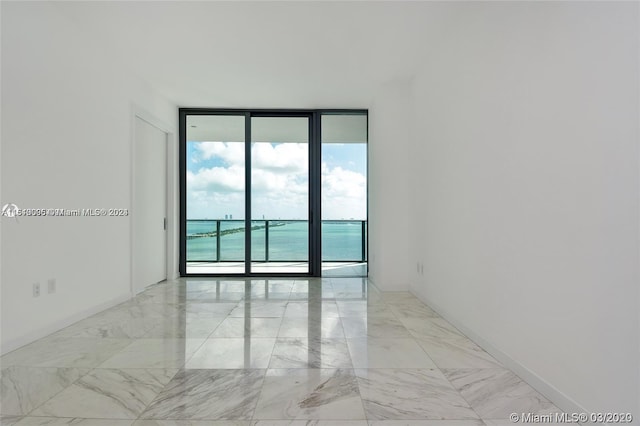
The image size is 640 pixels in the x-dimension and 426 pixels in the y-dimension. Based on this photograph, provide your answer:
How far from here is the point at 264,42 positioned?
3.22m

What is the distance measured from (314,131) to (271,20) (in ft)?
8.06

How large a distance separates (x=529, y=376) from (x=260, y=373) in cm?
155

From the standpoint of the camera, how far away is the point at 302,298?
154 inches

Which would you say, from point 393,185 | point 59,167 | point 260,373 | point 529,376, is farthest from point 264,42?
point 529,376

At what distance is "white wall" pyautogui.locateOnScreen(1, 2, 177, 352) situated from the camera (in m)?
2.37

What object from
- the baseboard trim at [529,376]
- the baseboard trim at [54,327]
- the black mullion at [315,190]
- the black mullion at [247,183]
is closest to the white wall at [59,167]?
the baseboard trim at [54,327]

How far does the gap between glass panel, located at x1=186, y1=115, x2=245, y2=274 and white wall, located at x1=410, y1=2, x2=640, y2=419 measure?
136 inches

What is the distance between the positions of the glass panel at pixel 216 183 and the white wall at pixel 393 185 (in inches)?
88.8

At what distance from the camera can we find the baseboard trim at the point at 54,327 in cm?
233

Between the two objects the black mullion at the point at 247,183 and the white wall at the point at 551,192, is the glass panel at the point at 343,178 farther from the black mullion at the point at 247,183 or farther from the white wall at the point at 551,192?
the white wall at the point at 551,192

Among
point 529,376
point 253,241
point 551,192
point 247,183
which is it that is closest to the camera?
point 551,192

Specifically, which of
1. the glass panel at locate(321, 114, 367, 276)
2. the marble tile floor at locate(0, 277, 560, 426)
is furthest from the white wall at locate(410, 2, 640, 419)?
the glass panel at locate(321, 114, 367, 276)

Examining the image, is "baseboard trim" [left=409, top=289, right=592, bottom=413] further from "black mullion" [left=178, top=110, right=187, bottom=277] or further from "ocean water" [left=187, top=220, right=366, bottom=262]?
"black mullion" [left=178, top=110, right=187, bottom=277]

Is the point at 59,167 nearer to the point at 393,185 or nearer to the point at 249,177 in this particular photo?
the point at 249,177
